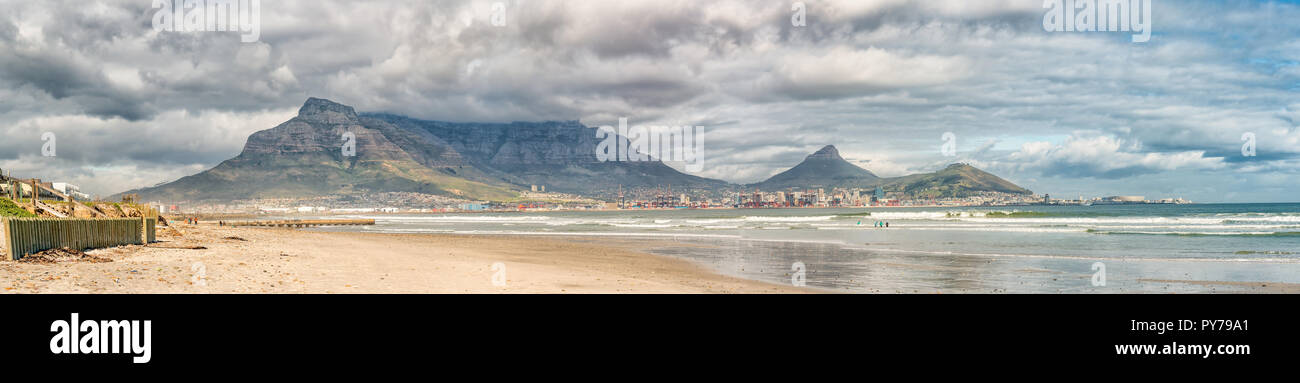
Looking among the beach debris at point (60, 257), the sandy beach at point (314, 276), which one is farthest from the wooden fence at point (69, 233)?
the sandy beach at point (314, 276)

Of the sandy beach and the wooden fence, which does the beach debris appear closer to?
the wooden fence

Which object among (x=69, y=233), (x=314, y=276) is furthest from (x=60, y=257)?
(x=314, y=276)

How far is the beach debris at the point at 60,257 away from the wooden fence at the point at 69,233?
14cm

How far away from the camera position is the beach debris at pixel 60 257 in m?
15.2

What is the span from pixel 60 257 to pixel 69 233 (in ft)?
6.01

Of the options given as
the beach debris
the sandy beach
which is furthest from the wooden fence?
the sandy beach

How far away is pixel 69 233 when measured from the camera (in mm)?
17547

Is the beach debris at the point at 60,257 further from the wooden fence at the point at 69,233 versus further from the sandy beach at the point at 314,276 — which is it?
the sandy beach at the point at 314,276

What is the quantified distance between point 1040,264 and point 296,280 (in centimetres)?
2312

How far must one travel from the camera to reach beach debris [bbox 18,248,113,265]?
15188 mm

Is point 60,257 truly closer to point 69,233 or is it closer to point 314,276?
point 69,233

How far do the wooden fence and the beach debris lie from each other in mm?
142
